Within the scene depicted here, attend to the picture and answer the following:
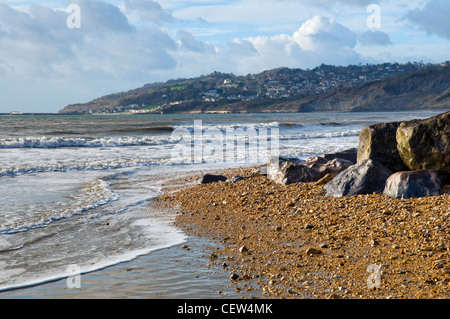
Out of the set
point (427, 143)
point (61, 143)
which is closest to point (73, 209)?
point (427, 143)

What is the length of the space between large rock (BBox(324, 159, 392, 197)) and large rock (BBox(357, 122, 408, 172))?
64 cm

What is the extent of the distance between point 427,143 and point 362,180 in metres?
1.28

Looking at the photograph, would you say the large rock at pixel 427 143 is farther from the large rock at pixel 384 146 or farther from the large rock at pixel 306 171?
the large rock at pixel 306 171

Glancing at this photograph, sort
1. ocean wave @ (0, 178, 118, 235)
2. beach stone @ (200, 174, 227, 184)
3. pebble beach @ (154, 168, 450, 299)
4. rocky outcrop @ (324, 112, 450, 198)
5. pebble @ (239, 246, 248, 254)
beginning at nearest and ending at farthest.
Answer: pebble beach @ (154, 168, 450, 299), pebble @ (239, 246, 248, 254), rocky outcrop @ (324, 112, 450, 198), ocean wave @ (0, 178, 118, 235), beach stone @ (200, 174, 227, 184)

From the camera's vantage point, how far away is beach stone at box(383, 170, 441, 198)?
6.60 m

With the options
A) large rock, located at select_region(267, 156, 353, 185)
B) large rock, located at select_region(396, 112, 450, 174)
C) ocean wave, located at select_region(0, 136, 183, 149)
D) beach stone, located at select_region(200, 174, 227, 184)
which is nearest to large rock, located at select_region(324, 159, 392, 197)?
large rock, located at select_region(396, 112, 450, 174)

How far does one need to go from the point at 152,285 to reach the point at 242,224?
2702mm

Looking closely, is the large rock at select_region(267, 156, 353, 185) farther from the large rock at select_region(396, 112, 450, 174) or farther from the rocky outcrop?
the large rock at select_region(396, 112, 450, 174)

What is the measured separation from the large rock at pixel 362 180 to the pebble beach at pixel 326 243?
264mm

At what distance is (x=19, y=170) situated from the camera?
14.0 meters

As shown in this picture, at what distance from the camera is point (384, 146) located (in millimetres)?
8180

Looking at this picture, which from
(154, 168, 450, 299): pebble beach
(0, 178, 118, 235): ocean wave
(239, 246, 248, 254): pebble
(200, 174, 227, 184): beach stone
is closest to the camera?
(154, 168, 450, 299): pebble beach
